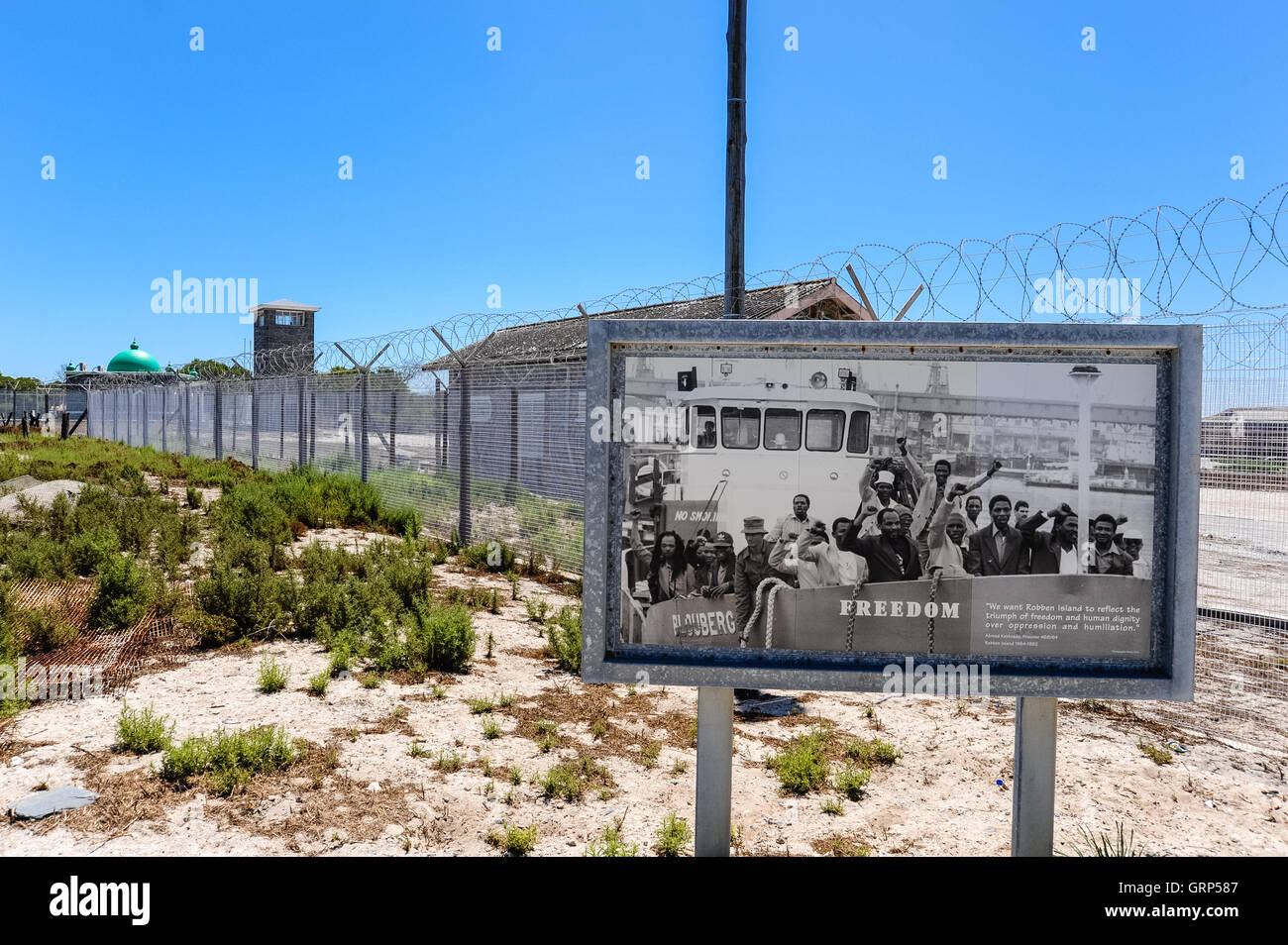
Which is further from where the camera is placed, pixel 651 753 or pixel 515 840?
pixel 651 753

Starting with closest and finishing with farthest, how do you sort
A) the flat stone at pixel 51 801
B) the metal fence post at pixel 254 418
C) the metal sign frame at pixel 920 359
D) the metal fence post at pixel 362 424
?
the metal sign frame at pixel 920 359 < the flat stone at pixel 51 801 < the metal fence post at pixel 362 424 < the metal fence post at pixel 254 418

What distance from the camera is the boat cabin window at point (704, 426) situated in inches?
114

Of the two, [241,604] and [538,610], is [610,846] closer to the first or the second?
[538,610]

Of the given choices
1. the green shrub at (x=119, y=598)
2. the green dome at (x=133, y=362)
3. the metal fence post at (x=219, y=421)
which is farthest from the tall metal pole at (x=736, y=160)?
the green dome at (x=133, y=362)

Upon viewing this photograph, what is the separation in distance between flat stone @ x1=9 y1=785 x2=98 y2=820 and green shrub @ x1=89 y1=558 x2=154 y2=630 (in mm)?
3201

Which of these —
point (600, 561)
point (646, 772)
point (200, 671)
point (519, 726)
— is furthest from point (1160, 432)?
point (200, 671)

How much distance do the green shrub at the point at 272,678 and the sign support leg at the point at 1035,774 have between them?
460 cm

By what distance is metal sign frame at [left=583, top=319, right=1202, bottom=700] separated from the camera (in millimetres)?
2803

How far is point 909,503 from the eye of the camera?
9.25ft

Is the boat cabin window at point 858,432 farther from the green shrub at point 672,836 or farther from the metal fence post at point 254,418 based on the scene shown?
the metal fence post at point 254,418

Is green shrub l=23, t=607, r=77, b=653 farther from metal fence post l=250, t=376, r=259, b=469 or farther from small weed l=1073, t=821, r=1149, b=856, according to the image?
metal fence post l=250, t=376, r=259, b=469

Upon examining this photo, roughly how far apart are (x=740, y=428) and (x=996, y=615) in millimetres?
1122

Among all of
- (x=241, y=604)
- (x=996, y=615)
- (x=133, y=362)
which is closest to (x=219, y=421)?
(x=241, y=604)

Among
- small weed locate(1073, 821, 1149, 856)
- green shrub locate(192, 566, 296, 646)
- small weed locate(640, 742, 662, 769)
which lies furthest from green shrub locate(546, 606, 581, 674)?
small weed locate(1073, 821, 1149, 856)
